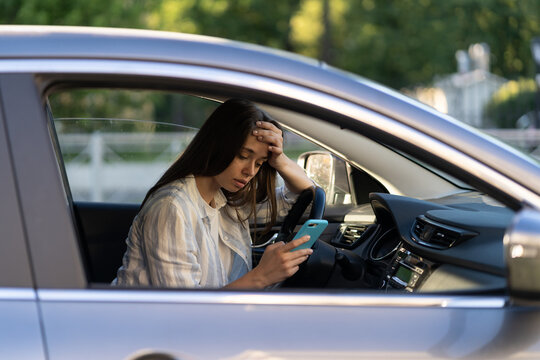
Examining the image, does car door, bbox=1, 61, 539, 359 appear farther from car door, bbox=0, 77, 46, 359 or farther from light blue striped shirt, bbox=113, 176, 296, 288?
light blue striped shirt, bbox=113, 176, 296, 288

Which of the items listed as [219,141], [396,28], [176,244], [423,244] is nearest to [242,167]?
[219,141]

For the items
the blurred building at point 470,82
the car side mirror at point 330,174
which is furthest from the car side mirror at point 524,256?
the blurred building at point 470,82

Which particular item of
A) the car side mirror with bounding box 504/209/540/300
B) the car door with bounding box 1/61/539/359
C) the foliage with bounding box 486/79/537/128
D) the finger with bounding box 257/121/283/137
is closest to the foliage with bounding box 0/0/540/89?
the foliage with bounding box 486/79/537/128

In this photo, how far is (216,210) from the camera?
96.8 inches

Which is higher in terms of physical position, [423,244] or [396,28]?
[396,28]

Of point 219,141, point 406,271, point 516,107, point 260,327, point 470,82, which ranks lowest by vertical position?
point 260,327

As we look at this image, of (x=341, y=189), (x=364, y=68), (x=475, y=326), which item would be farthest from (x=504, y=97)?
(x=475, y=326)

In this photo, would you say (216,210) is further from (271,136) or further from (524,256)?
(524,256)

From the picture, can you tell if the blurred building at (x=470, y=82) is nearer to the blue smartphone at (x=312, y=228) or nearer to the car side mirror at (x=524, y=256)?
the blue smartphone at (x=312, y=228)

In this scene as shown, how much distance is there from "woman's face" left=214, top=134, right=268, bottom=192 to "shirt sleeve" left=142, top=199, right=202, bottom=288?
300mm

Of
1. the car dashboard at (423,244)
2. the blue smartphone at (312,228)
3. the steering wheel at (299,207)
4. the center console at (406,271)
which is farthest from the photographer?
the steering wheel at (299,207)

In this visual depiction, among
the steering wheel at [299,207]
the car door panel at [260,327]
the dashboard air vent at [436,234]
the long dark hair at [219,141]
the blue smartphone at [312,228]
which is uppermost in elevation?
the long dark hair at [219,141]

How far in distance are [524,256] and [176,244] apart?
954 mm

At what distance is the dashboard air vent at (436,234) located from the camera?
87.7 inches
